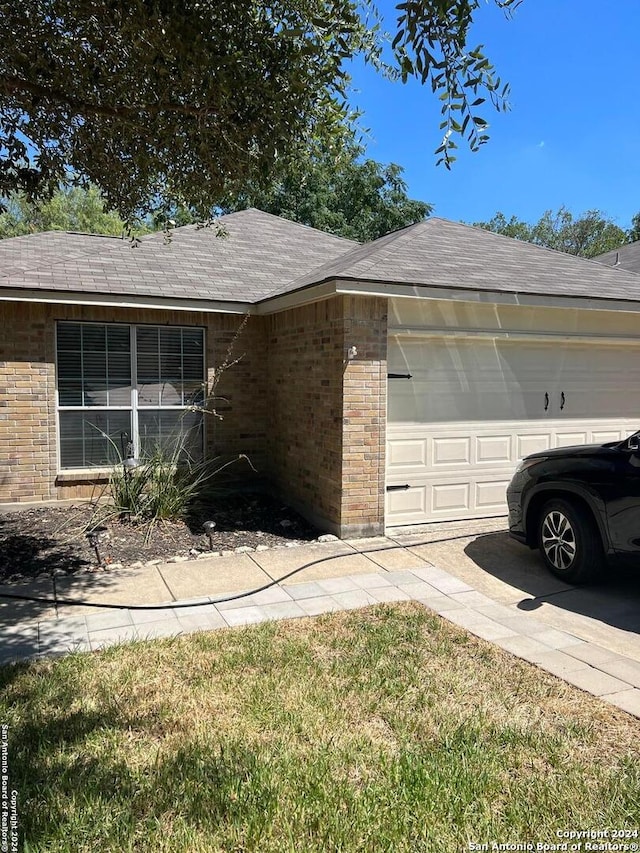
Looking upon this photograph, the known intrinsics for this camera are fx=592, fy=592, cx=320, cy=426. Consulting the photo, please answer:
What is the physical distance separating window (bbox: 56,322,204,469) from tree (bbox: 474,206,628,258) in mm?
33361

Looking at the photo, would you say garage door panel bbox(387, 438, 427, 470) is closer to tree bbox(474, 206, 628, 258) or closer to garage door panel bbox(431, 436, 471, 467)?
garage door panel bbox(431, 436, 471, 467)

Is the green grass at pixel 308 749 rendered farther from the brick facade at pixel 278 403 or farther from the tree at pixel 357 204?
the tree at pixel 357 204

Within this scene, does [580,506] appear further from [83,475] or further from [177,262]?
[177,262]

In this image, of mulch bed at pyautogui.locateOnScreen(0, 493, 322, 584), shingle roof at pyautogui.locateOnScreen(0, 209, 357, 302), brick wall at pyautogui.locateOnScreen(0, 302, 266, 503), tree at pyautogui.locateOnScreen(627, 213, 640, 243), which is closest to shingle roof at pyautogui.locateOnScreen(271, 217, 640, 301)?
shingle roof at pyautogui.locateOnScreen(0, 209, 357, 302)

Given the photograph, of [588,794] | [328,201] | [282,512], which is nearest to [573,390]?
[282,512]

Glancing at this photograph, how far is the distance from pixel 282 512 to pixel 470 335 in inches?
139

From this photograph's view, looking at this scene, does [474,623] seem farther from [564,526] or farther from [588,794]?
[588,794]

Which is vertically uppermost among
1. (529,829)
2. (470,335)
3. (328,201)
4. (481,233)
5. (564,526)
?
(328,201)

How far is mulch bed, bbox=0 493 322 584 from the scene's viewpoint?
6297 millimetres

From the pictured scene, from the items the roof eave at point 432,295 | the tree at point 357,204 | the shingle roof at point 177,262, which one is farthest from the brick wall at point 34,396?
the tree at point 357,204

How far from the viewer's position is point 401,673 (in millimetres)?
3875

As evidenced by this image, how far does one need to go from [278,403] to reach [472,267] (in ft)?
11.2

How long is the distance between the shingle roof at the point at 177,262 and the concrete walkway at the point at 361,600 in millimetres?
4212

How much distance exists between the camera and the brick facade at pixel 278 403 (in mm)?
6984
